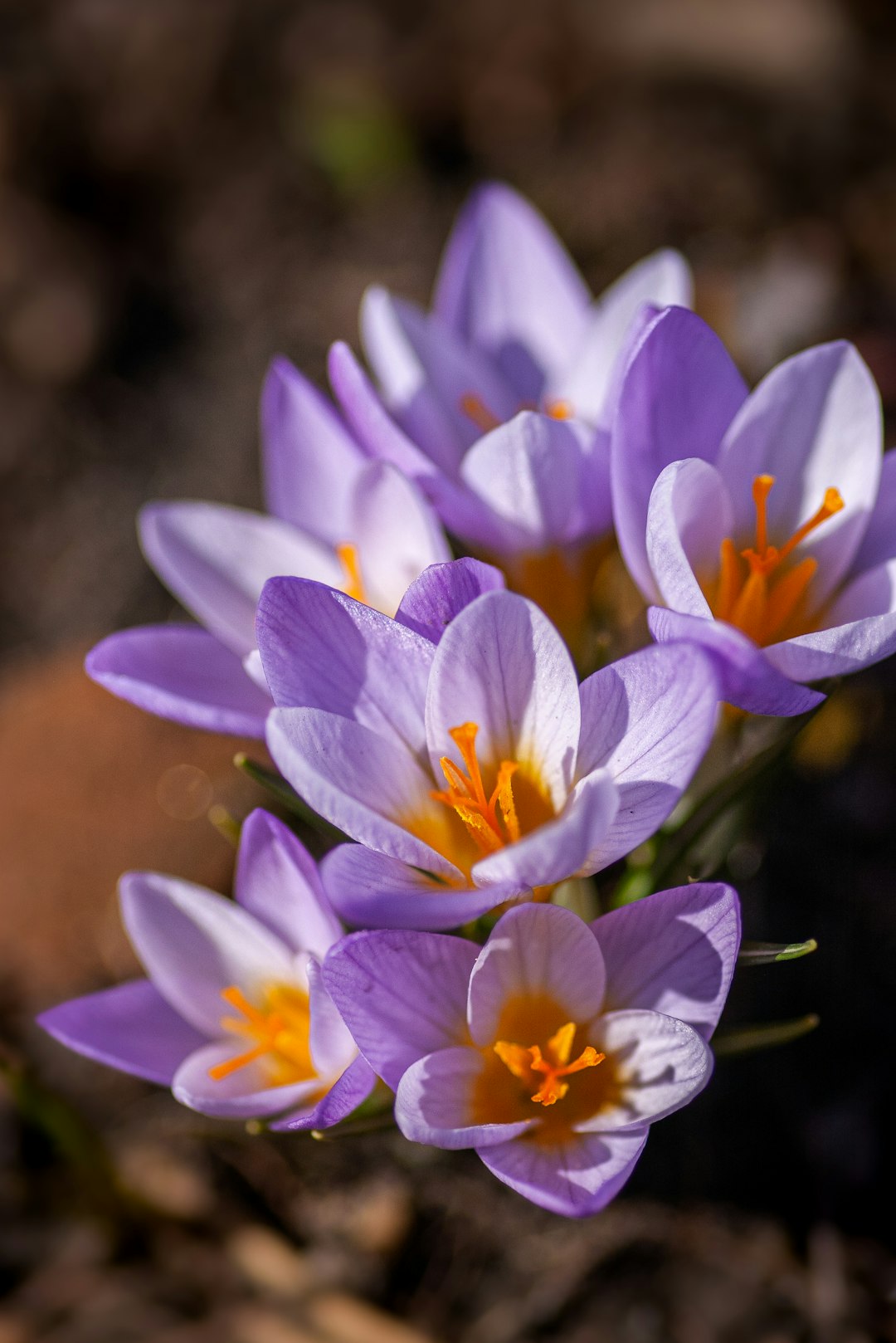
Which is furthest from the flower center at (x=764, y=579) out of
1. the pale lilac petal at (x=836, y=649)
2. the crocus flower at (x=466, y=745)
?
the crocus flower at (x=466, y=745)

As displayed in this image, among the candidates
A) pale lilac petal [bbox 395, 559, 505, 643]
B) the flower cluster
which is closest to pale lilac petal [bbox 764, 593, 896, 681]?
the flower cluster

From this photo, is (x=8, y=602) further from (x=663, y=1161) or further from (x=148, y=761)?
(x=663, y=1161)

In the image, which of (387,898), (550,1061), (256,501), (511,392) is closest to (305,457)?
(511,392)

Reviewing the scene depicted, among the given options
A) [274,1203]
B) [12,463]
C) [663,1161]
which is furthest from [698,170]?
[274,1203]

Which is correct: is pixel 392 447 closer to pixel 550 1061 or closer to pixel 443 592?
pixel 443 592

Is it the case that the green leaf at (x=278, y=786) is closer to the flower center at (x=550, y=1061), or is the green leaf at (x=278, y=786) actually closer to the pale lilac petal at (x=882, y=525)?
the flower center at (x=550, y=1061)
